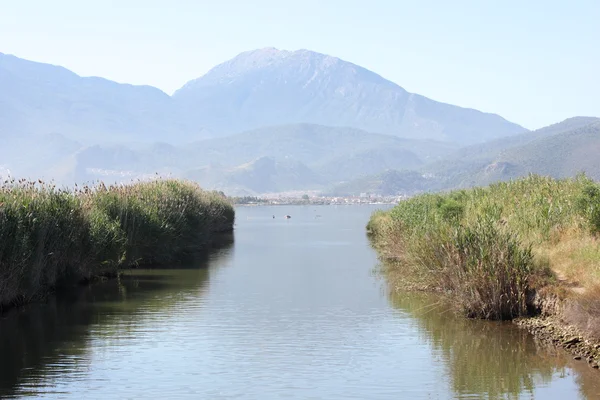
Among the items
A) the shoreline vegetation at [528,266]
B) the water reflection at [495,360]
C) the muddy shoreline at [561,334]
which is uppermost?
the shoreline vegetation at [528,266]

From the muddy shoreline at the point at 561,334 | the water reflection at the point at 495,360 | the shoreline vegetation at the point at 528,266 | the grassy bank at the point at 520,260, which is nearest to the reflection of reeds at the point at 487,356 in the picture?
the water reflection at the point at 495,360

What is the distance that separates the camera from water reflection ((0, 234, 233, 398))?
1684 cm

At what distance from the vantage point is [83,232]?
2881 centimetres

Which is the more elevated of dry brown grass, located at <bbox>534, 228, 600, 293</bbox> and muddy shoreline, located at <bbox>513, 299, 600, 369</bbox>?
dry brown grass, located at <bbox>534, 228, 600, 293</bbox>

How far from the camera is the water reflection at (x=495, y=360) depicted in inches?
620

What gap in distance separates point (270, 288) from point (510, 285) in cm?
1124

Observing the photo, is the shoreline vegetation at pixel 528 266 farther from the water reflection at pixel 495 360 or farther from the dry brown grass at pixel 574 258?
the water reflection at pixel 495 360

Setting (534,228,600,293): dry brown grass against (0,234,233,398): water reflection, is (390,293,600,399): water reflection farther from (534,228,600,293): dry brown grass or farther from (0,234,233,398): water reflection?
(0,234,233,398): water reflection

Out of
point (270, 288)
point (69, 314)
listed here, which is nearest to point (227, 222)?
point (270, 288)

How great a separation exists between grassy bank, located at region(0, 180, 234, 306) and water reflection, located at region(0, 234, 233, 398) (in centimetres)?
72

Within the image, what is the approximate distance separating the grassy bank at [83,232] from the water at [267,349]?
1.06 m

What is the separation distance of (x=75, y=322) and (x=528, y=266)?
11.1 metres

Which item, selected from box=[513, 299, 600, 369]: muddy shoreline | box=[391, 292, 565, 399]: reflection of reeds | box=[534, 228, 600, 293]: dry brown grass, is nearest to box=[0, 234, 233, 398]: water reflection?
box=[391, 292, 565, 399]: reflection of reeds

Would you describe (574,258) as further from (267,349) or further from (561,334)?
(267,349)
